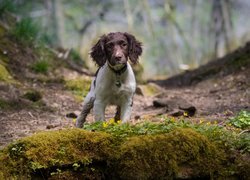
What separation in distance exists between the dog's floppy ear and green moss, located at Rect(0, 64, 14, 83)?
4.53 m

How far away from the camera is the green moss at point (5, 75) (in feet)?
34.6

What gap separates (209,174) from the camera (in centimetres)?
503

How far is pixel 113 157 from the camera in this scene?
5016 millimetres

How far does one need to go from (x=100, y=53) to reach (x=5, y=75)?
463 cm

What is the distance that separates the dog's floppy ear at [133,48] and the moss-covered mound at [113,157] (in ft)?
6.34

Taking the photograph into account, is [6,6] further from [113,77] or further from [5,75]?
[113,77]

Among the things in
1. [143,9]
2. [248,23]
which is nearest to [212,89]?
[143,9]

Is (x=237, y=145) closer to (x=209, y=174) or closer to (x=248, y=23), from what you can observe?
(x=209, y=174)

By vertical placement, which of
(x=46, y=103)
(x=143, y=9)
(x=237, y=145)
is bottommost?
(x=46, y=103)

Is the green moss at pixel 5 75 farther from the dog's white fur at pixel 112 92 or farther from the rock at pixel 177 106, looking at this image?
the dog's white fur at pixel 112 92

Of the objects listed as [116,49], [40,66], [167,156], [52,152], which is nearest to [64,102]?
[40,66]

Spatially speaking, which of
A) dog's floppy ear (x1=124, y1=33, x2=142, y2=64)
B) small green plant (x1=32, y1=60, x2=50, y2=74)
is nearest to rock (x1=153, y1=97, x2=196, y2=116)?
dog's floppy ear (x1=124, y1=33, x2=142, y2=64)

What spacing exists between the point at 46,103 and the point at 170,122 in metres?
4.98

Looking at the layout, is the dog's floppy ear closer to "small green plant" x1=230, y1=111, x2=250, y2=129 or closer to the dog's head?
the dog's head
